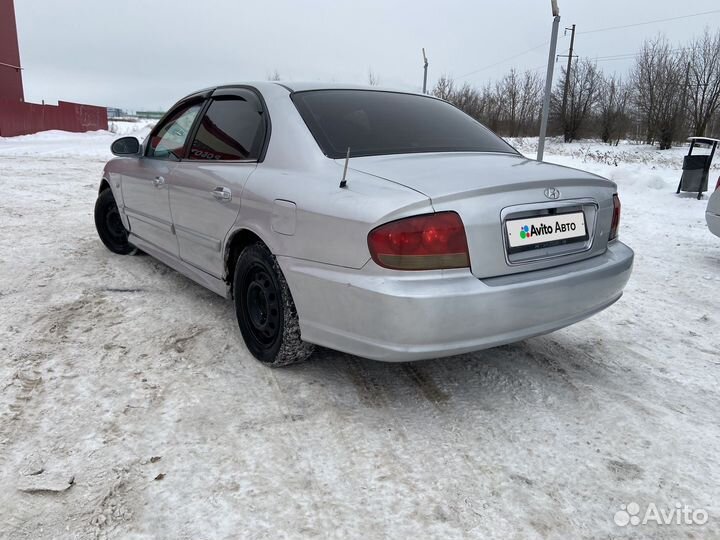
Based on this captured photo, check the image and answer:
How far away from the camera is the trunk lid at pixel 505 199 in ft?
7.00

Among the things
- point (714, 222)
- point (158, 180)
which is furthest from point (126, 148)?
point (714, 222)

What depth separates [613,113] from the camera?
37.8 metres

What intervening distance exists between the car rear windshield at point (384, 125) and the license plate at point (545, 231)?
72 centimetres

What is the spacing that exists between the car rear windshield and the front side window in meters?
1.15

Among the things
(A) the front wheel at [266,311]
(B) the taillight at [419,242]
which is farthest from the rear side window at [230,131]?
(B) the taillight at [419,242]

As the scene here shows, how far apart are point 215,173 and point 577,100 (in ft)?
139

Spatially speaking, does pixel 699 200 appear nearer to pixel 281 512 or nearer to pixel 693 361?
pixel 693 361

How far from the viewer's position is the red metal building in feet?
76.0

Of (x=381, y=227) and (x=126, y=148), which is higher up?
(x=126, y=148)

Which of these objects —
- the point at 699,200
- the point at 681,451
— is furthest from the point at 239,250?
the point at 699,200

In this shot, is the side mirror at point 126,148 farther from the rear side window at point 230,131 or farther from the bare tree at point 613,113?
the bare tree at point 613,113

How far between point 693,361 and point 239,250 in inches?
106

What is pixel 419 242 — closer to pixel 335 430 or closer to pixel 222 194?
pixel 335 430

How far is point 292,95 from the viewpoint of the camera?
2.94 metres
